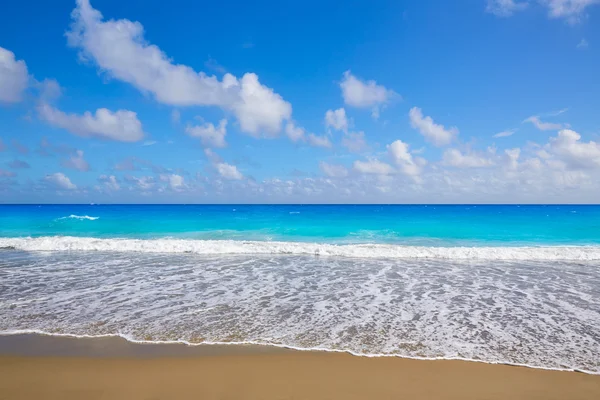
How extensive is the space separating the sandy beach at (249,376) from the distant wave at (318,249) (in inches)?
475

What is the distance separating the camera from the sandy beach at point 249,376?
4293mm

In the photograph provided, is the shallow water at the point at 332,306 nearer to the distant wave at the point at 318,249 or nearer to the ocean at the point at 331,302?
the ocean at the point at 331,302

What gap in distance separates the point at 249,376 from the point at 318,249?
44.4ft

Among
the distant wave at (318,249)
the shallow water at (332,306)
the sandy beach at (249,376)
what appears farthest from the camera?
the distant wave at (318,249)

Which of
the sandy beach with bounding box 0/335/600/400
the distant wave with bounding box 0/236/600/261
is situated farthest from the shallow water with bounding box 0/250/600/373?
the distant wave with bounding box 0/236/600/261

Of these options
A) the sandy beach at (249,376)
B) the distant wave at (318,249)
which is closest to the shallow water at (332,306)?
the sandy beach at (249,376)

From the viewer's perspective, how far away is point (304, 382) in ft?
15.0

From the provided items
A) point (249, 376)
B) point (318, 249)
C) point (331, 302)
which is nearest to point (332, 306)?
point (331, 302)

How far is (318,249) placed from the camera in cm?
1816

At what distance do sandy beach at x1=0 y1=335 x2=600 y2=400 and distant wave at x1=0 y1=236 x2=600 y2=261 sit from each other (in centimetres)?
1206

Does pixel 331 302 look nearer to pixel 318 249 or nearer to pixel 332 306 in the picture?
pixel 332 306

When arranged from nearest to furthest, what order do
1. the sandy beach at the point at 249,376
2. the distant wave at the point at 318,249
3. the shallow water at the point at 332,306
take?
the sandy beach at the point at 249,376 < the shallow water at the point at 332,306 < the distant wave at the point at 318,249

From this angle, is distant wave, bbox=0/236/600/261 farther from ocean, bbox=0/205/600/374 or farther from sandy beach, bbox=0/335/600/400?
sandy beach, bbox=0/335/600/400

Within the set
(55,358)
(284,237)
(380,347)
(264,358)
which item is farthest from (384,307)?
(284,237)
